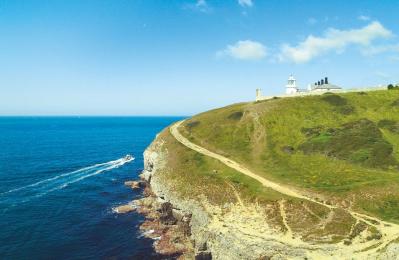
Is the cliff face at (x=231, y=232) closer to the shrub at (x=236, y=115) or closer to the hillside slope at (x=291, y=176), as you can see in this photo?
the hillside slope at (x=291, y=176)

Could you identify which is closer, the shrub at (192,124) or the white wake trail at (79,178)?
the white wake trail at (79,178)

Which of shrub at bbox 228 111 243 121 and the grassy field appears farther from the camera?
shrub at bbox 228 111 243 121

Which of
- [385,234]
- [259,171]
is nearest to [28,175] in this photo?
[259,171]

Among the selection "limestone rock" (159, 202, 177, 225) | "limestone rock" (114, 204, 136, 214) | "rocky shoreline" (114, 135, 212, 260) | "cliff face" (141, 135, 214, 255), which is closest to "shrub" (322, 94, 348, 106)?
"cliff face" (141, 135, 214, 255)

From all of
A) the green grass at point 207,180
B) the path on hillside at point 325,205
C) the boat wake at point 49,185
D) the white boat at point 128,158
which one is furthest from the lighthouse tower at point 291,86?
the boat wake at point 49,185

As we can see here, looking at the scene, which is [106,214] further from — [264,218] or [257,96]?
[257,96]

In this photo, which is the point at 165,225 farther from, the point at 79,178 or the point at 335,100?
the point at 335,100

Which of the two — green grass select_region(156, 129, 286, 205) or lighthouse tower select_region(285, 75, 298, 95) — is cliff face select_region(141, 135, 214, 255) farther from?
lighthouse tower select_region(285, 75, 298, 95)
